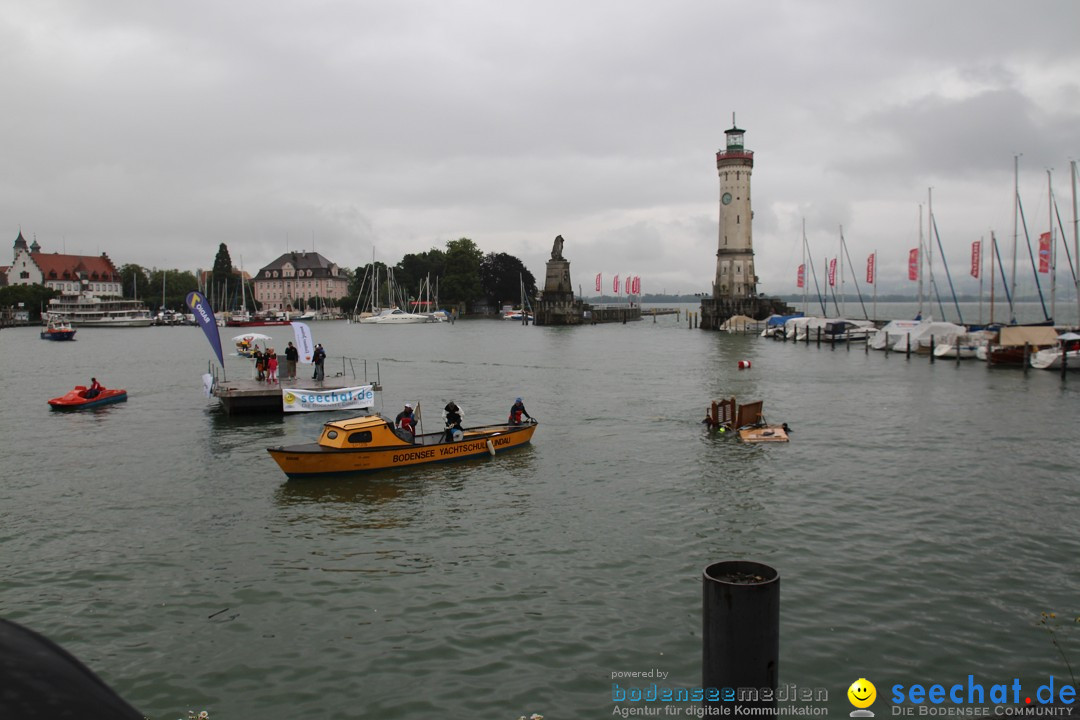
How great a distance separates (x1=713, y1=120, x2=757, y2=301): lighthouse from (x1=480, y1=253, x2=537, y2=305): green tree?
79823 millimetres

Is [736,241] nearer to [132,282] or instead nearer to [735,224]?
[735,224]

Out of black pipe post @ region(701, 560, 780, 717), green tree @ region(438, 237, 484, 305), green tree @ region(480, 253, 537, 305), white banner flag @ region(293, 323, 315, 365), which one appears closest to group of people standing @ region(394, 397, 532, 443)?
white banner flag @ region(293, 323, 315, 365)

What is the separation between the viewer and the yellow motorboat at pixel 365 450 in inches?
861

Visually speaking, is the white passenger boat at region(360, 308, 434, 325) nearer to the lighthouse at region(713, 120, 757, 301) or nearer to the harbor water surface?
the lighthouse at region(713, 120, 757, 301)

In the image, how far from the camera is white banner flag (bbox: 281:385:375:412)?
3412 cm

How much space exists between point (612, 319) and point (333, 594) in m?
169

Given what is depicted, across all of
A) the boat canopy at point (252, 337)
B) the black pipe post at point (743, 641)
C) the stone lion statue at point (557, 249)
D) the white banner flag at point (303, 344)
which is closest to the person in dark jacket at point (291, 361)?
the white banner flag at point (303, 344)

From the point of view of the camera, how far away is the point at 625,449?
87.9 ft

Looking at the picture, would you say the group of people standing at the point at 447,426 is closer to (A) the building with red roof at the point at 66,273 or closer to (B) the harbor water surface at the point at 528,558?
(B) the harbor water surface at the point at 528,558

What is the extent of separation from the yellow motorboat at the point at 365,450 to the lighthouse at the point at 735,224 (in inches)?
4011

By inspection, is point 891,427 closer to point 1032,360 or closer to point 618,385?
point 618,385

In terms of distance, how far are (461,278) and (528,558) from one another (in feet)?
566

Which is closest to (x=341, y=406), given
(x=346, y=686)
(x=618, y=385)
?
(x=618, y=385)

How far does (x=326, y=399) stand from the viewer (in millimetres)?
34438
